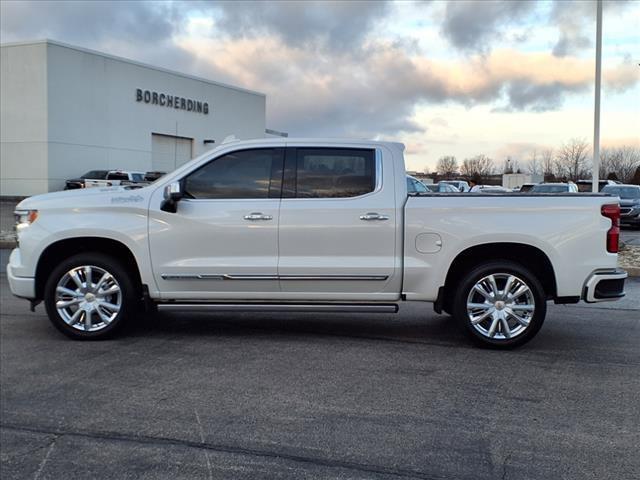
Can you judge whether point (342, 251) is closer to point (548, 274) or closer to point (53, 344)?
point (548, 274)

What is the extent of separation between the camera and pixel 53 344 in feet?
20.7

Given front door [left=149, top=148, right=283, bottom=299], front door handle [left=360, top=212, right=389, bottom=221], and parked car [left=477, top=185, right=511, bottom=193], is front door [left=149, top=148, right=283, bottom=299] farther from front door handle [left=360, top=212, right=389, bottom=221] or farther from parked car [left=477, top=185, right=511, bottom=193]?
parked car [left=477, top=185, right=511, bottom=193]

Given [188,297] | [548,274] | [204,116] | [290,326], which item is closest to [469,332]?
[548,274]

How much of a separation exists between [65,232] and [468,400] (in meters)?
4.19

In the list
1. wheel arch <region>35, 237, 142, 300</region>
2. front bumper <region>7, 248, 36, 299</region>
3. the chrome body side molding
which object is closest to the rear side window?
the chrome body side molding

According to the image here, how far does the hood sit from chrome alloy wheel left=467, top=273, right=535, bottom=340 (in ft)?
11.3

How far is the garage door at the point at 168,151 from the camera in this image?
4553cm

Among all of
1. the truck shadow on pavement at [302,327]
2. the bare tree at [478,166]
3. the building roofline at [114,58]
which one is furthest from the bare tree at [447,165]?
the truck shadow on pavement at [302,327]

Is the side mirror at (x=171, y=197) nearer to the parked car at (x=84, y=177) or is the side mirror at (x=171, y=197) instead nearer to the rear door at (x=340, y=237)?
the rear door at (x=340, y=237)

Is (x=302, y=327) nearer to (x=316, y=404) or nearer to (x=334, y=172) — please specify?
(x=334, y=172)

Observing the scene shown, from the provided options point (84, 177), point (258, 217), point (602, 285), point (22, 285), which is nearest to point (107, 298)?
point (22, 285)

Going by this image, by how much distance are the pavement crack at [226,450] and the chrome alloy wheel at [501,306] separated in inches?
108

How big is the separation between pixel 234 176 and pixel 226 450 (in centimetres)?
317

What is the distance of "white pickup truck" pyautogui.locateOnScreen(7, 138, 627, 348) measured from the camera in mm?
5961
